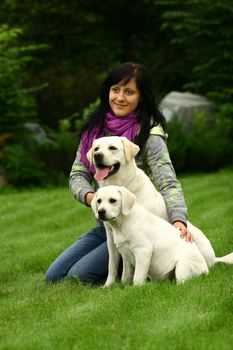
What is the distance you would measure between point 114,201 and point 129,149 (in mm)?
467

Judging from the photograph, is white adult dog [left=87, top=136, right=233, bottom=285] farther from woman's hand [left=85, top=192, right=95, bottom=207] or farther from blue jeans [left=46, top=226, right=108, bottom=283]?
blue jeans [left=46, top=226, right=108, bottom=283]

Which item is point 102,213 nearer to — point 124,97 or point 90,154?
point 90,154

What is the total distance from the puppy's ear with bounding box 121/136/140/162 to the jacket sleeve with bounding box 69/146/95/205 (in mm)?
635

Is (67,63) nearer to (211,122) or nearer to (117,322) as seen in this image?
(211,122)

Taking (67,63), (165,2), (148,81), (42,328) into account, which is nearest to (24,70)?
(67,63)

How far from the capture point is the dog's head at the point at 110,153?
5914mm

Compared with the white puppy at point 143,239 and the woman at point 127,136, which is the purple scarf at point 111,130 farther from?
the white puppy at point 143,239

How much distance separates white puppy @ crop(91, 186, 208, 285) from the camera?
227 inches

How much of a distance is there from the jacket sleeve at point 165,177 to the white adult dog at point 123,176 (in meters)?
0.09

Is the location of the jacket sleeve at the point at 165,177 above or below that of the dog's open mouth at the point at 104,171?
below

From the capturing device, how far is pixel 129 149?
5934mm

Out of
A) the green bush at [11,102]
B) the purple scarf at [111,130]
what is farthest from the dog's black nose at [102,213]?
the green bush at [11,102]

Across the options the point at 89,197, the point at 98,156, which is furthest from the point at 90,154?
the point at 89,197

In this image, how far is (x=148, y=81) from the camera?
21.3 ft
